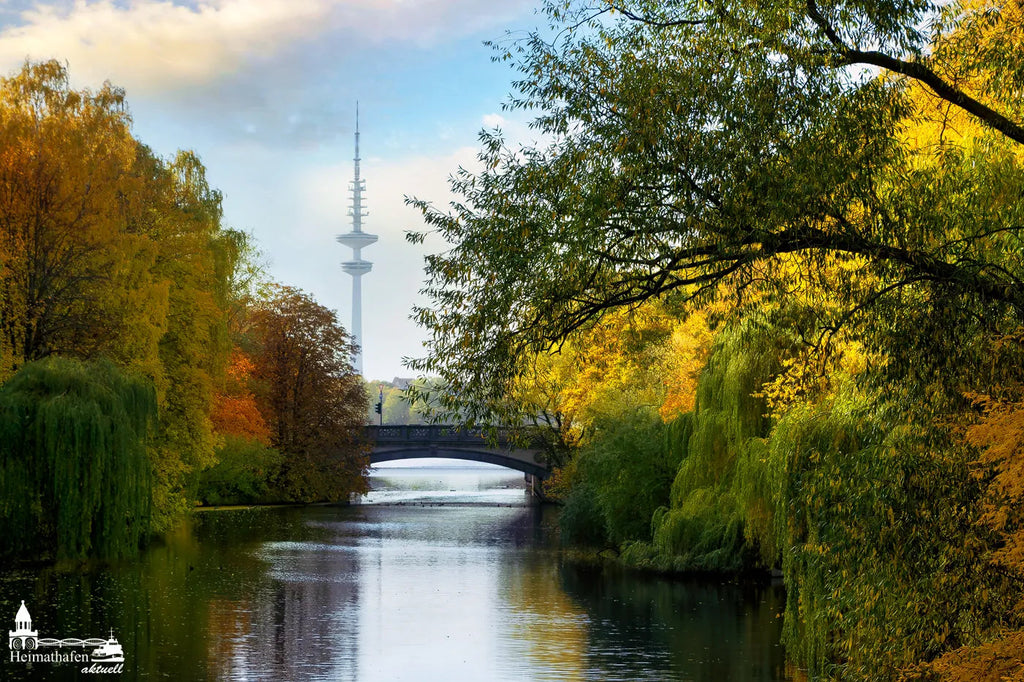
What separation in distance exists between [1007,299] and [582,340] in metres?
4.28

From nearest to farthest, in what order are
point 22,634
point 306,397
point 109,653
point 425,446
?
point 109,653, point 22,634, point 306,397, point 425,446

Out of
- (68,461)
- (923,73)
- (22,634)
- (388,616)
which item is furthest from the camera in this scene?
(68,461)

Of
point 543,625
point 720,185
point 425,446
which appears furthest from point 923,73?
point 425,446

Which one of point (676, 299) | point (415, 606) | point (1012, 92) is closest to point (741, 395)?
point (415, 606)

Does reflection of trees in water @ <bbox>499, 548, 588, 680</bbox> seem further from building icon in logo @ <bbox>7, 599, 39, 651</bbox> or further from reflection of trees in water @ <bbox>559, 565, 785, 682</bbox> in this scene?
building icon in logo @ <bbox>7, 599, 39, 651</bbox>

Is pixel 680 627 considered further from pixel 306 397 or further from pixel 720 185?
pixel 306 397

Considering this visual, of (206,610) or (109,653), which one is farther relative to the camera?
(206,610)

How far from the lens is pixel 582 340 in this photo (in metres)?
13.1

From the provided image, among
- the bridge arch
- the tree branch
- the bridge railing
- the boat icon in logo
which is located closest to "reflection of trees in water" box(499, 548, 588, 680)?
the boat icon in logo

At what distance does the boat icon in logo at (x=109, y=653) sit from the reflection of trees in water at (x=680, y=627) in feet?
24.9

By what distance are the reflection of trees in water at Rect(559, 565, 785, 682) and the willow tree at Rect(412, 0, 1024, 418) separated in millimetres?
9356

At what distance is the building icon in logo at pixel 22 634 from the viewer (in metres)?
20.4

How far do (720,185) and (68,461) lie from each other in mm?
21102

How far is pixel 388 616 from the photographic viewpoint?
25.3 meters
